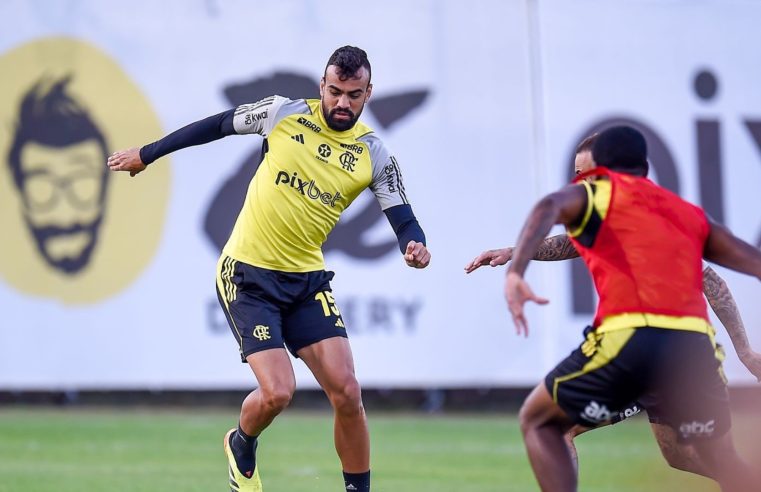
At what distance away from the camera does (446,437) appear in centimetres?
1428

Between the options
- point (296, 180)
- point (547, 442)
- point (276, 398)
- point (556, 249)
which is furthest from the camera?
point (296, 180)

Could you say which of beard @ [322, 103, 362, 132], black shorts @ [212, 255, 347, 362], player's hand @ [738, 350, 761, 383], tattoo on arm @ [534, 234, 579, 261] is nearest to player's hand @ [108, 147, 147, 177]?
black shorts @ [212, 255, 347, 362]

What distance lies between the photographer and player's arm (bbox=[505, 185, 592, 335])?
5641mm

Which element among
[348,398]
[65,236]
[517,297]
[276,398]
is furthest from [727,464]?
[65,236]

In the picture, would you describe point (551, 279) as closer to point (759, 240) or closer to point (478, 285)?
point (478, 285)

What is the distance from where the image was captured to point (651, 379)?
19.6 ft

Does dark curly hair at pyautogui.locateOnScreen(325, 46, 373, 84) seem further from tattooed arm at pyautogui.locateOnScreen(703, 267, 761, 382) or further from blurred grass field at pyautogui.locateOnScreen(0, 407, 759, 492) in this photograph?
blurred grass field at pyautogui.locateOnScreen(0, 407, 759, 492)

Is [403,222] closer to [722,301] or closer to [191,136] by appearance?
[191,136]

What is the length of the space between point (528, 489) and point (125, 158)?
4.54 m

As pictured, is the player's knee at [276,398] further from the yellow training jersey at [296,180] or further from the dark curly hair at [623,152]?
the dark curly hair at [623,152]

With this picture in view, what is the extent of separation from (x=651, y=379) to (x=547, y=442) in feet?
1.97

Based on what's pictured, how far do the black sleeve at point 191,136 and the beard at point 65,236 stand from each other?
7923 mm

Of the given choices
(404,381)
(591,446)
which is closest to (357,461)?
(591,446)

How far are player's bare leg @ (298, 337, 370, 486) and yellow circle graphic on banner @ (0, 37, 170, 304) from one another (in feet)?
26.4
